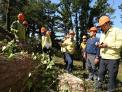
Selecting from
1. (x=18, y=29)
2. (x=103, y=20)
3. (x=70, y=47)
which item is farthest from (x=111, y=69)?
(x=70, y=47)

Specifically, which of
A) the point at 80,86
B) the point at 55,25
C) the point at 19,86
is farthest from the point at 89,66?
the point at 55,25

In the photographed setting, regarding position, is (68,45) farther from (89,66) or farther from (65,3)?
(65,3)

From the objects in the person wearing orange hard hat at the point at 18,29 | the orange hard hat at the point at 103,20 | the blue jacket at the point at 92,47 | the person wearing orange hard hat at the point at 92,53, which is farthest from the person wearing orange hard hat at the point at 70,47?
the orange hard hat at the point at 103,20

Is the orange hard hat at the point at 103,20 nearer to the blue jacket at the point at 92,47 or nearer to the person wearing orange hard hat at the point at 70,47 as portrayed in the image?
the blue jacket at the point at 92,47

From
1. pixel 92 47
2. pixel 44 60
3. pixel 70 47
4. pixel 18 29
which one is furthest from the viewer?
pixel 70 47

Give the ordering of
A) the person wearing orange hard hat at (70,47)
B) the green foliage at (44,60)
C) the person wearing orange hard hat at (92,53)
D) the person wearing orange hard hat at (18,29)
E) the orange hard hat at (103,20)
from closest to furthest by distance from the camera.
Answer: the green foliage at (44,60) → the orange hard hat at (103,20) → the person wearing orange hard hat at (18,29) → the person wearing orange hard hat at (92,53) → the person wearing orange hard hat at (70,47)

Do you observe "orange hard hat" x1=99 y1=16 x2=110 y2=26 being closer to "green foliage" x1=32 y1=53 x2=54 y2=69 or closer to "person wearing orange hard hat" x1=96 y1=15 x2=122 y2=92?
"person wearing orange hard hat" x1=96 y1=15 x2=122 y2=92

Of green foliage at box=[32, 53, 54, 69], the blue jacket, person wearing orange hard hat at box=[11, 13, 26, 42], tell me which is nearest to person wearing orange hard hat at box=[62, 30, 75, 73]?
the blue jacket

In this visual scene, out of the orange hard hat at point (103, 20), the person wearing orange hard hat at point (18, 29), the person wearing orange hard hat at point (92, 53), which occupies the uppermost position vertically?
the orange hard hat at point (103, 20)

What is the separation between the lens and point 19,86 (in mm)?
5895

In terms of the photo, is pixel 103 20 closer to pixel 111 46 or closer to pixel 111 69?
pixel 111 46

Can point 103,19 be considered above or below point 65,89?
above

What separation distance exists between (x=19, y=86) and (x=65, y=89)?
1.24 m

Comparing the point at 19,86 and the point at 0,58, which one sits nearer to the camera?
the point at 0,58
